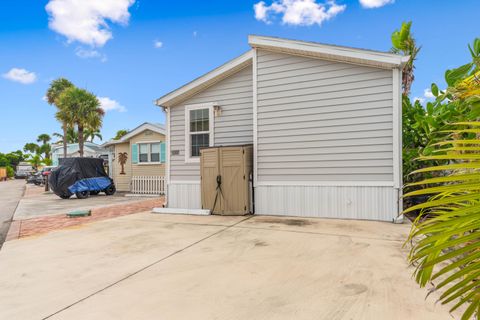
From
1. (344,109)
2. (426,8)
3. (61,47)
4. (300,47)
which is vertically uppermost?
(61,47)

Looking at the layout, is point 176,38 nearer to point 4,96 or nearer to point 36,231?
point 36,231

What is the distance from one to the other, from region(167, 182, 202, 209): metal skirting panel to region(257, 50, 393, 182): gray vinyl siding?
212 centimetres

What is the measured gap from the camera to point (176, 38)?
15.5 meters

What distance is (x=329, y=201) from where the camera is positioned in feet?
19.9

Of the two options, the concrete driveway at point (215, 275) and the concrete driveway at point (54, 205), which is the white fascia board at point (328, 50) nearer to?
the concrete driveway at point (215, 275)

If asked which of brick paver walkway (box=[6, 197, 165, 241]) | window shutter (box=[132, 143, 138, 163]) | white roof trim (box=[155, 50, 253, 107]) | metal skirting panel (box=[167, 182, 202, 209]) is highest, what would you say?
white roof trim (box=[155, 50, 253, 107])

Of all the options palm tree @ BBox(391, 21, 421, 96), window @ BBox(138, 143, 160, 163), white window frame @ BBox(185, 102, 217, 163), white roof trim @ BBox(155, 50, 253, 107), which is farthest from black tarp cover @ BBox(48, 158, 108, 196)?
palm tree @ BBox(391, 21, 421, 96)

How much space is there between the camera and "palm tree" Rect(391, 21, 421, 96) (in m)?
8.05

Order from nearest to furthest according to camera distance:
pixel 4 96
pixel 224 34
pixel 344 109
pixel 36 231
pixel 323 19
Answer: pixel 36 231 < pixel 344 109 < pixel 323 19 < pixel 224 34 < pixel 4 96

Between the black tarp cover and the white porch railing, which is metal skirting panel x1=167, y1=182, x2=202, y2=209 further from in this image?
the black tarp cover

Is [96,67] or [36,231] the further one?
[96,67]

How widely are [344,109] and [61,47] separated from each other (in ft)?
67.5

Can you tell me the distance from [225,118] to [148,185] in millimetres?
7634

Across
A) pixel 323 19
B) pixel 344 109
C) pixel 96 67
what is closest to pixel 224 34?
pixel 323 19
